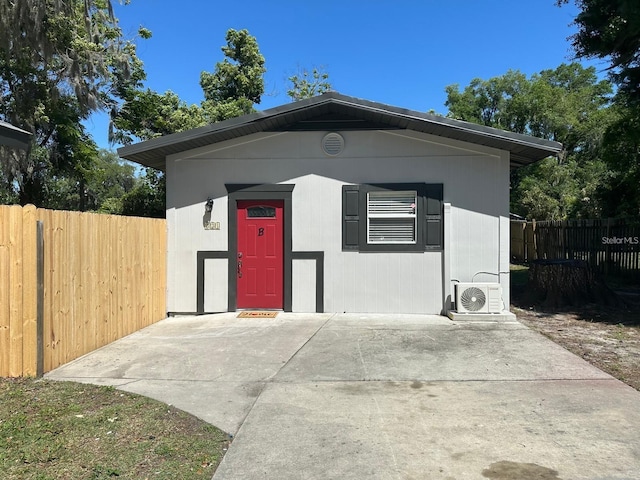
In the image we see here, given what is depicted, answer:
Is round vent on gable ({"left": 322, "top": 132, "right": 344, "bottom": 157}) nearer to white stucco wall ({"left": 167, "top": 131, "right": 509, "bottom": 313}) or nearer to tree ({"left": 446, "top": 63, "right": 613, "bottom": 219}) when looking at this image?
white stucco wall ({"left": 167, "top": 131, "right": 509, "bottom": 313})

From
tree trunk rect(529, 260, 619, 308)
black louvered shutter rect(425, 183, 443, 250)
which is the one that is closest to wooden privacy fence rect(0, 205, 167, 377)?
black louvered shutter rect(425, 183, 443, 250)

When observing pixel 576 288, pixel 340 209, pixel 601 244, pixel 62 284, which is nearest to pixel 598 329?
pixel 576 288

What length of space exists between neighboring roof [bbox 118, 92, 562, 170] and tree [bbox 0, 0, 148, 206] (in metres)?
7.73

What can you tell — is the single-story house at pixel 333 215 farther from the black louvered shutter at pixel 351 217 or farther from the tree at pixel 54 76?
the tree at pixel 54 76

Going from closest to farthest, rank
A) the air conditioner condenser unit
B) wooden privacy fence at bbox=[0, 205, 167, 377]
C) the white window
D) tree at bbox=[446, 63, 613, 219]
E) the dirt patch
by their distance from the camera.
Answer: wooden privacy fence at bbox=[0, 205, 167, 377]
the dirt patch
the air conditioner condenser unit
the white window
tree at bbox=[446, 63, 613, 219]

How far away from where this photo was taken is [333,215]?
9320 millimetres

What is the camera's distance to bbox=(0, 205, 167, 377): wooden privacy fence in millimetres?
5254

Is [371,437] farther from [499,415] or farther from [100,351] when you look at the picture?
[100,351]

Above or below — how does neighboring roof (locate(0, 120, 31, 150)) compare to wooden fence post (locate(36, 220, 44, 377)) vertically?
above

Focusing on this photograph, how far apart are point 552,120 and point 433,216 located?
2853 centimetres

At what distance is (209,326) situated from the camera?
27.5 ft

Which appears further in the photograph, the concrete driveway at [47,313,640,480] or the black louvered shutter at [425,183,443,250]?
the black louvered shutter at [425,183,443,250]

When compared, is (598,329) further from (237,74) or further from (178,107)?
(237,74)

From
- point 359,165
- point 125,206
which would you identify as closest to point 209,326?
point 359,165
